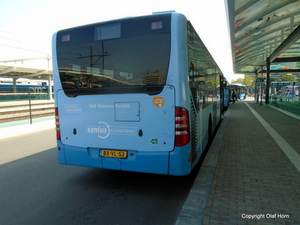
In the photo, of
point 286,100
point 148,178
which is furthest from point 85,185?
point 286,100

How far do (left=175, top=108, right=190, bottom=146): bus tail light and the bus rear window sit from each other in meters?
0.49

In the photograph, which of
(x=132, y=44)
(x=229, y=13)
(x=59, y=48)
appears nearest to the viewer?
(x=132, y=44)

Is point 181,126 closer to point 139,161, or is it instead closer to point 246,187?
point 139,161

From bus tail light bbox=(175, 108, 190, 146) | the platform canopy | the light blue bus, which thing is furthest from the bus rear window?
the platform canopy

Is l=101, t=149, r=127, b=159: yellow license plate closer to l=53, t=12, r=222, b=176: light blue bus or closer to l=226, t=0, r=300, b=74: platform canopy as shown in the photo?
l=53, t=12, r=222, b=176: light blue bus

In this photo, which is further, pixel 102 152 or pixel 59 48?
pixel 59 48

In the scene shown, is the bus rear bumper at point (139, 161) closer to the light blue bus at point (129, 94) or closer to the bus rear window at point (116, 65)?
the light blue bus at point (129, 94)

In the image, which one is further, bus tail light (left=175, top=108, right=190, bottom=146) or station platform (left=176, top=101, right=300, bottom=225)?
bus tail light (left=175, top=108, right=190, bottom=146)

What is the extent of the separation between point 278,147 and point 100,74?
547cm

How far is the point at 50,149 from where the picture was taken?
752cm

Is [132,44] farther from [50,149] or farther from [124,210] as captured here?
[50,149]

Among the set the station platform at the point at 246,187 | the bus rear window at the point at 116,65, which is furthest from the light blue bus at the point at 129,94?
the station platform at the point at 246,187

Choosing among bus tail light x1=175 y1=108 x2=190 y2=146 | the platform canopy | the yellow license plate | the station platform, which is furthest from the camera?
the platform canopy

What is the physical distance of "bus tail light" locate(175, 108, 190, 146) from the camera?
12.3 feet
